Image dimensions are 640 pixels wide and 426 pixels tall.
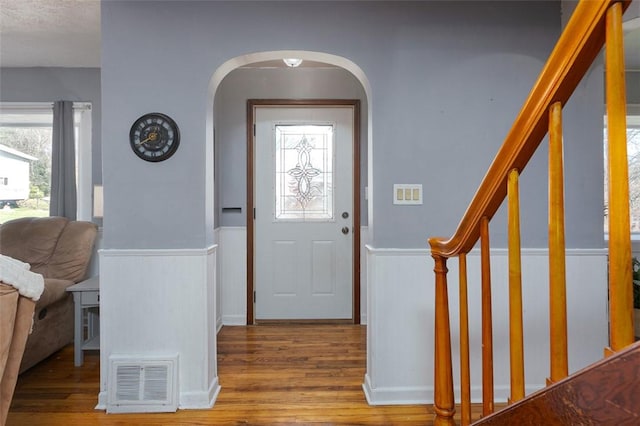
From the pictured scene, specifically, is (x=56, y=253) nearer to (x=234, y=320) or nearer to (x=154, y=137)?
(x=234, y=320)

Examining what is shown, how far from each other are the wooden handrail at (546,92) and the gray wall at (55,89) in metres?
3.57

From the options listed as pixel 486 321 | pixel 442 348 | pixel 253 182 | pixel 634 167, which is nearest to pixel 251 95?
pixel 253 182

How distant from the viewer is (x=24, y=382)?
2588 millimetres

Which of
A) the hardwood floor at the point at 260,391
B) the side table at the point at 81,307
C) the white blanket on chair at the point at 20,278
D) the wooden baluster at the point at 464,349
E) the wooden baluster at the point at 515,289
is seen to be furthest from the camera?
the side table at the point at 81,307

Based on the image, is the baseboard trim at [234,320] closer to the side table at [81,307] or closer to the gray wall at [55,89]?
the side table at [81,307]

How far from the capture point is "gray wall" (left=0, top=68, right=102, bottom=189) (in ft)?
11.9

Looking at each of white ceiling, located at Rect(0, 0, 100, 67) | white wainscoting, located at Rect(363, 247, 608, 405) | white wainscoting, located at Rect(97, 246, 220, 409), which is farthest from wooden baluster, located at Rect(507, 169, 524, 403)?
white ceiling, located at Rect(0, 0, 100, 67)

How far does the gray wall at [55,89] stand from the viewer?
3629 mm

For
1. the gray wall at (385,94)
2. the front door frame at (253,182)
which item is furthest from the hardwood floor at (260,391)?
the gray wall at (385,94)

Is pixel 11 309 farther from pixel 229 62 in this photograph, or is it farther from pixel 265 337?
pixel 265 337

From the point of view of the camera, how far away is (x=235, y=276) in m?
3.78

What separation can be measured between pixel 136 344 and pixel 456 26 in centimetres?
→ 261

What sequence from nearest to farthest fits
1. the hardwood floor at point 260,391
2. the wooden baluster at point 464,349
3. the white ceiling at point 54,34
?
the wooden baluster at point 464,349
the hardwood floor at point 260,391
the white ceiling at point 54,34

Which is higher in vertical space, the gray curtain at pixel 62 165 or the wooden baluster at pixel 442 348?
the gray curtain at pixel 62 165
